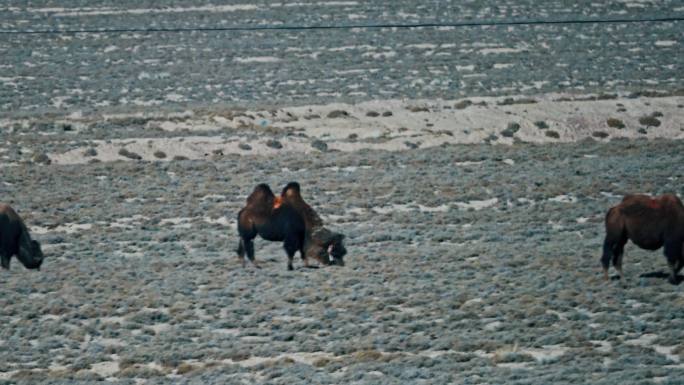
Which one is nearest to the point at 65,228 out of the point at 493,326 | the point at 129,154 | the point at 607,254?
the point at 129,154

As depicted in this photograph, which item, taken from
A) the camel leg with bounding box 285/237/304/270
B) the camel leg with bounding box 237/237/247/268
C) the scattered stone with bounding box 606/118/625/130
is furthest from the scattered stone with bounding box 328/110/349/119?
the camel leg with bounding box 285/237/304/270

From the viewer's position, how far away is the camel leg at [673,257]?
1734 centimetres

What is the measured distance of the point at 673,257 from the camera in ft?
57.6

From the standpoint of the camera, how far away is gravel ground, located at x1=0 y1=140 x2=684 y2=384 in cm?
1547

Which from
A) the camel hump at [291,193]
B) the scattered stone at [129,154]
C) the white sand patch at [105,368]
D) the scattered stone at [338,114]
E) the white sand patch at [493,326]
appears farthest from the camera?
the scattered stone at [338,114]

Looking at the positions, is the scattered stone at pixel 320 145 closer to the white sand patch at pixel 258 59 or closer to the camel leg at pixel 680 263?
the white sand patch at pixel 258 59

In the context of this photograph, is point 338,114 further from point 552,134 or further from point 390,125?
point 552,134

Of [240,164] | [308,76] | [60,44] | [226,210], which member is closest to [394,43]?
[308,76]

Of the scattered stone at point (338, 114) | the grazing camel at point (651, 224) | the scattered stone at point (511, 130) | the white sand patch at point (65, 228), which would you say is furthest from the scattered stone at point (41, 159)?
the grazing camel at point (651, 224)

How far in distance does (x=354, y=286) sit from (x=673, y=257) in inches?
155

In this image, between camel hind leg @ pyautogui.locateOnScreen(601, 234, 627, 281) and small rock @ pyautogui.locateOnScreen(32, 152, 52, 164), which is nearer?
camel hind leg @ pyautogui.locateOnScreen(601, 234, 627, 281)

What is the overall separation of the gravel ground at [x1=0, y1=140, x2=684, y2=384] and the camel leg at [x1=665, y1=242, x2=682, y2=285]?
153 mm

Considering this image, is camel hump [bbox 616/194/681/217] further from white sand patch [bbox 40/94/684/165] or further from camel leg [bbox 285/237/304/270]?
white sand patch [bbox 40/94/684/165]

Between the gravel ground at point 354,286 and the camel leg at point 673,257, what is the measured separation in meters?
0.15
